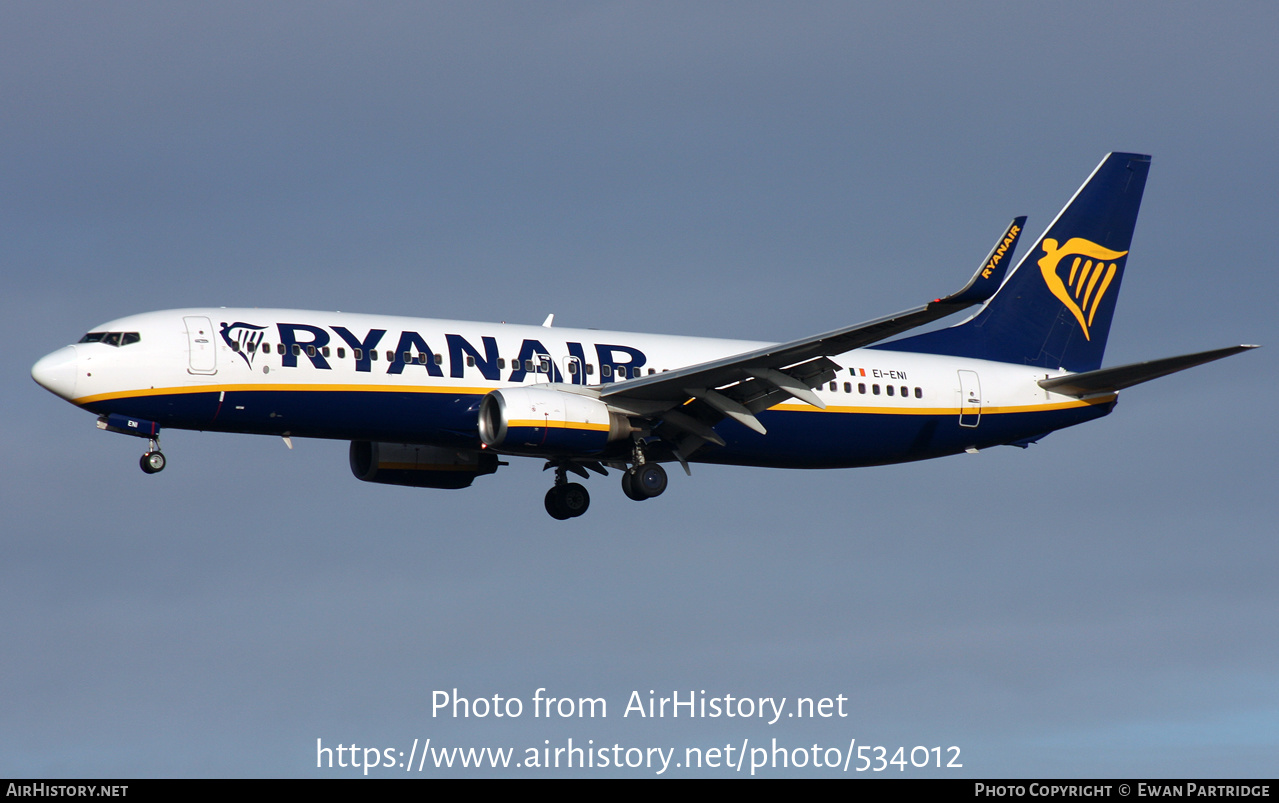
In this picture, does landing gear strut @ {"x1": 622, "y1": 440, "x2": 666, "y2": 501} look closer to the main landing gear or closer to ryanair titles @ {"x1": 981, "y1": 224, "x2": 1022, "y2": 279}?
the main landing gear

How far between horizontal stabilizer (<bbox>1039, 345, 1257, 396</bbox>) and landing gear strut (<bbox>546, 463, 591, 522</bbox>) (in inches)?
545

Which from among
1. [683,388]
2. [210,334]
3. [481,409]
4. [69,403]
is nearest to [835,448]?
[683,388]

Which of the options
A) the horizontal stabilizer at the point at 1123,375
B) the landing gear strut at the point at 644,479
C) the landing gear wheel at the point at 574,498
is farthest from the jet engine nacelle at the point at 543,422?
the horizontal stabilizer at the point at 1123,375

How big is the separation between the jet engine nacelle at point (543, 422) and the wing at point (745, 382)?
3.25ft

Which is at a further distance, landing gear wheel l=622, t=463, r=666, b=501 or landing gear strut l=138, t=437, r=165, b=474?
landing gear wheel l=622, t=463, r=666, b=501

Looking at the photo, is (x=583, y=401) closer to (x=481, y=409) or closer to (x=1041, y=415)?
(x=481, y=409)

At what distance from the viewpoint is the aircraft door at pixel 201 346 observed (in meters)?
34.2

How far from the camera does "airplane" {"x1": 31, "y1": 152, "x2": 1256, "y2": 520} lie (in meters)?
34.1

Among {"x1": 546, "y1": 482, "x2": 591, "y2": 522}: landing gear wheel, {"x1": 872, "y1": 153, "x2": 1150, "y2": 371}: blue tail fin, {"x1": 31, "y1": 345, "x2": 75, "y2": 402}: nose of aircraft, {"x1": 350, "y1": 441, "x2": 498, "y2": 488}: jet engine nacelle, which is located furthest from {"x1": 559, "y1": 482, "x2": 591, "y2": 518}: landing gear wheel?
{"x1": 31, "y1": 345, "x2": 75, "y2": 402}: nose of aircraft

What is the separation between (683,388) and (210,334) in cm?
1130

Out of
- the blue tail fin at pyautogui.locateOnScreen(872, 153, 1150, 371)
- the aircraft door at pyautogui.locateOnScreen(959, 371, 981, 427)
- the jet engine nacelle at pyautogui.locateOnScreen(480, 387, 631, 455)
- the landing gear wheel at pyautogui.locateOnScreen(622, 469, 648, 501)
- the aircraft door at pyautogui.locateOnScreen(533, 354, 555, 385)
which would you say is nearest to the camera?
the jet engine nacelle at pyautogui.locateOnScreen(480, 387, 631, 455)

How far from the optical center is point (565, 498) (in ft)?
136

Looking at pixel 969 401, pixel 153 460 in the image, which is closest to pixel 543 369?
pixel 153 460

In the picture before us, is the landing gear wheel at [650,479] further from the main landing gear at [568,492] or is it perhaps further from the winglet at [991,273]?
the winglet at [991,273]
